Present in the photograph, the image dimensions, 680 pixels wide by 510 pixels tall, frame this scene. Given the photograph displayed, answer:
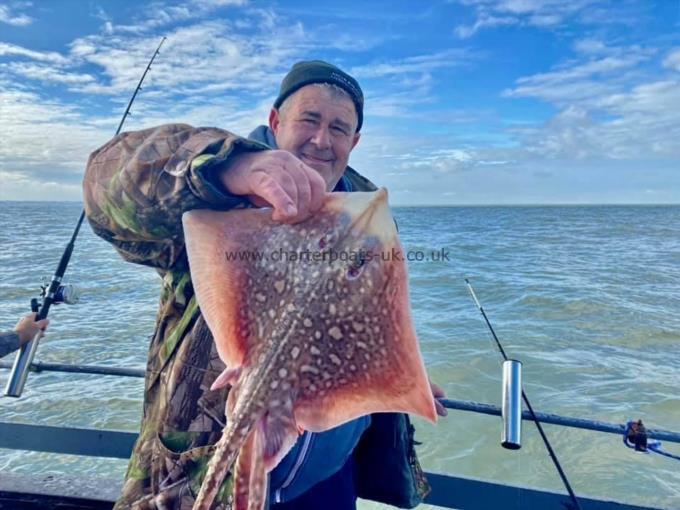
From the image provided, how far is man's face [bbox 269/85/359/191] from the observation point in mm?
2324

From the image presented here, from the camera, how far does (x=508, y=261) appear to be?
66.3 feet

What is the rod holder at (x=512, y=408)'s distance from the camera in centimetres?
253

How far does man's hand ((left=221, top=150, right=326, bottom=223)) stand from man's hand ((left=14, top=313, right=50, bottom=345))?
2.57m

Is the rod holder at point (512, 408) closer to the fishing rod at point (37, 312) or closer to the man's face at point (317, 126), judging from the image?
the man's face at point (317, 126)

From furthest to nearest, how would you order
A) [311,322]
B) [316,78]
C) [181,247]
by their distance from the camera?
[316,78] < [181,247] < [311,322]

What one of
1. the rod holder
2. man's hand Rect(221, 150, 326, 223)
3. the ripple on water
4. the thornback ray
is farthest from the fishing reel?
the rod holder

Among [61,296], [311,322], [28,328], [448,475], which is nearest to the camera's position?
[311,322]

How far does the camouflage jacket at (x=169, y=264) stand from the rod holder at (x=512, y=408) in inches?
63.9

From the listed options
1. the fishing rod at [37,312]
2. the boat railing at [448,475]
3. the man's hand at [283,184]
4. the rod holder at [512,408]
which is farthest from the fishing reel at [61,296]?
the rod holder at [512,408]

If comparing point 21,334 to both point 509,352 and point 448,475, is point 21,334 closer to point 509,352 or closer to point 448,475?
point 448,475

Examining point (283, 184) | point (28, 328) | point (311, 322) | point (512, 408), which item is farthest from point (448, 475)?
point (28, 328)

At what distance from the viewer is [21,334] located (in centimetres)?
321

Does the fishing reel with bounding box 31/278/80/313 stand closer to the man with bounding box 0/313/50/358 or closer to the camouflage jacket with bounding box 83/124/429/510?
the man with bounding box 0/313/50/358

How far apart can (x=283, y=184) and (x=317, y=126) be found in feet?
3.21
